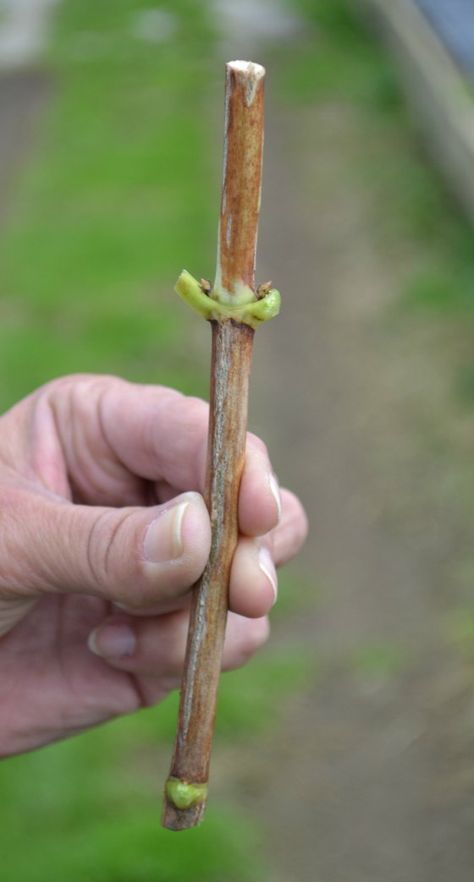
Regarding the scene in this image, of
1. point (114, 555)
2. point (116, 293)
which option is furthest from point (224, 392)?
point (116, 293)

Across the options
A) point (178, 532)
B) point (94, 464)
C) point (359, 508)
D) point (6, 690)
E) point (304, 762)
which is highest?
point (178, 532)

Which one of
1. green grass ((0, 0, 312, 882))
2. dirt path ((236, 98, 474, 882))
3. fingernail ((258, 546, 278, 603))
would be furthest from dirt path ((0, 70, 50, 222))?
fingernail ((258, 546, 278, 603))

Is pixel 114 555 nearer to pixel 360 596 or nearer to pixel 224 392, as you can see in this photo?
pixel 224 392

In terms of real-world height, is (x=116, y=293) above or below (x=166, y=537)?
below

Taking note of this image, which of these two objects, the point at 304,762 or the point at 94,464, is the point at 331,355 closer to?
the point at 304,762

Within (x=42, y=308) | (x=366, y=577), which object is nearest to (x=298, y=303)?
(x=42, y=308)

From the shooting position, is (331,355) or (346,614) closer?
(346,614)

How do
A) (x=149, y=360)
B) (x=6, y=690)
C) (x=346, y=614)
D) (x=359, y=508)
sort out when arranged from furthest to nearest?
(x=149, y=360) < (x=359, y=508) < (x=346, y=614) < (x=6, y=690)
